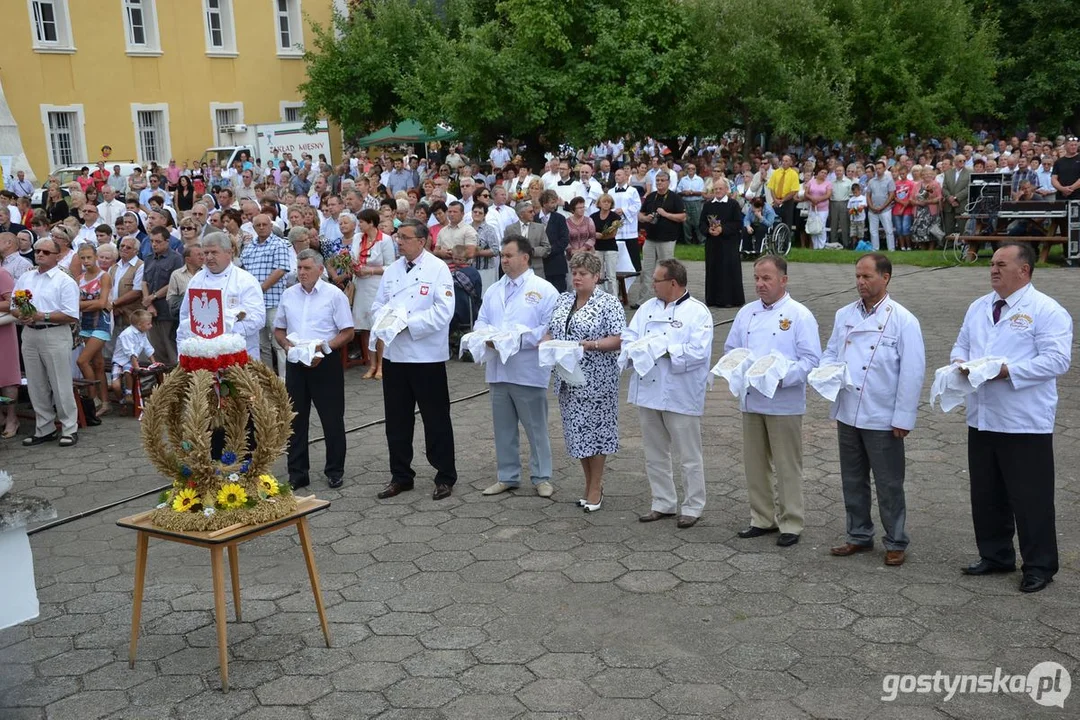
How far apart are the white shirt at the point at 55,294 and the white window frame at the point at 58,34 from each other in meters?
24.6

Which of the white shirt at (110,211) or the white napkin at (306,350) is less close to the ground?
the white shirt at (110,211)

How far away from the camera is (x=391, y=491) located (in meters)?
8.73

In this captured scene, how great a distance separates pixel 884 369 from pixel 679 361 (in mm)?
1322

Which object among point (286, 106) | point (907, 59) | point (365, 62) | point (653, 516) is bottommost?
point (653, 516)

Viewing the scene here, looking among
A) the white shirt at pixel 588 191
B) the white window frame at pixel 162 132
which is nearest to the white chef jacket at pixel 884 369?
the white shirt at pixel 588 191

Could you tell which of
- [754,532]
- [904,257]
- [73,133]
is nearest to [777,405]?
[754,532]

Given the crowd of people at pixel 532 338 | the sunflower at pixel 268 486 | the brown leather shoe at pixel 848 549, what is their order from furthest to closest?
the brown leather shoe at pixel 848 549 < the crowd of people at pixel 532 338 < the sunflower at pixel 268 486

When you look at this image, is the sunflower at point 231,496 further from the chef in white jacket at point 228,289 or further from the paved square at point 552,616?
the chef in white jacket at point 228,289

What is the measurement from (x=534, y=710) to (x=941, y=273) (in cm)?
1559

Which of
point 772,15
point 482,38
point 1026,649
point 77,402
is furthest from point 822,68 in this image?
point 1026,649

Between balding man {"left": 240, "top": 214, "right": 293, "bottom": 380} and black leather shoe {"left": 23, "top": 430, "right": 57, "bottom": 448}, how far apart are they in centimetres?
213

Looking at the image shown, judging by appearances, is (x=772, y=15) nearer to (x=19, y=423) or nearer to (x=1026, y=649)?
(x=19, y=423)

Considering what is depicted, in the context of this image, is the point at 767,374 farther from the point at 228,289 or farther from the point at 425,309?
the point at 228,289

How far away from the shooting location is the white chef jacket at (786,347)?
7.09 meters
